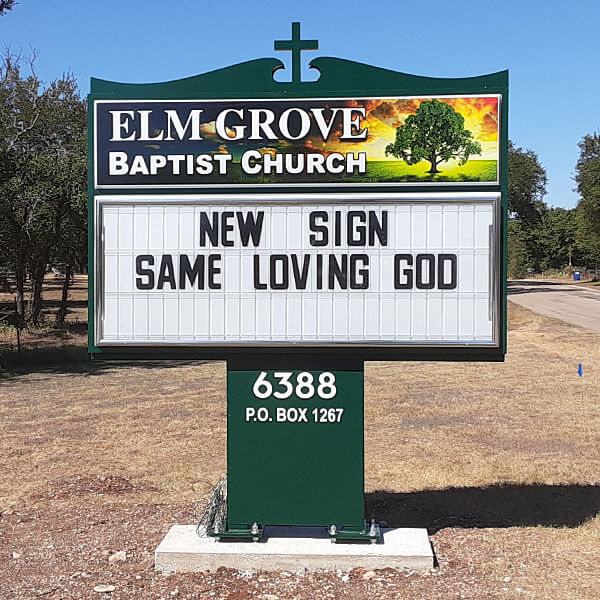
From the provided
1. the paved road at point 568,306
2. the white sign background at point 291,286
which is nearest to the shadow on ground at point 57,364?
the white sign background at point 291,286

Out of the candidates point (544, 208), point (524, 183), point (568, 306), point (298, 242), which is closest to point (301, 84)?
point (298, 242)

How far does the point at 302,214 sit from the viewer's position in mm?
6336

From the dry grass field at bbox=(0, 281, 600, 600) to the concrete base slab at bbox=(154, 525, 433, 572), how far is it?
91 mm

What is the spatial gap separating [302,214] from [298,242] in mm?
213

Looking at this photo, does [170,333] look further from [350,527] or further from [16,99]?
[16,99]

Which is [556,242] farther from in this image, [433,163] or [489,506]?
[433,163]

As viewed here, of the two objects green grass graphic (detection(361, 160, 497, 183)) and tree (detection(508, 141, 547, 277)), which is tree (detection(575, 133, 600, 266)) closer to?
tree (detection(508, 141, 547, 277))

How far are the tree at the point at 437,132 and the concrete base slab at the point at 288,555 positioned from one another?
9.74 ft

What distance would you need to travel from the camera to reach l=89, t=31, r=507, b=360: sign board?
629cm

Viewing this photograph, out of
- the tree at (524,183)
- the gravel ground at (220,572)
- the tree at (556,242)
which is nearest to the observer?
the gravel ground at (220,572)

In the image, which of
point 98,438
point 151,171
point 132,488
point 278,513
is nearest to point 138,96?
point 151,171

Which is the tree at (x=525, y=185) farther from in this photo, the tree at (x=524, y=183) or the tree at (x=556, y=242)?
the tree at (x=556, y=242)

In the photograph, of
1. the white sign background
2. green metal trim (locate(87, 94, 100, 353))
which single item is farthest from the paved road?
green metal trim (locate(87, 94, 100, 353))

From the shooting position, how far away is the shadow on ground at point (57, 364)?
19.4 metres
